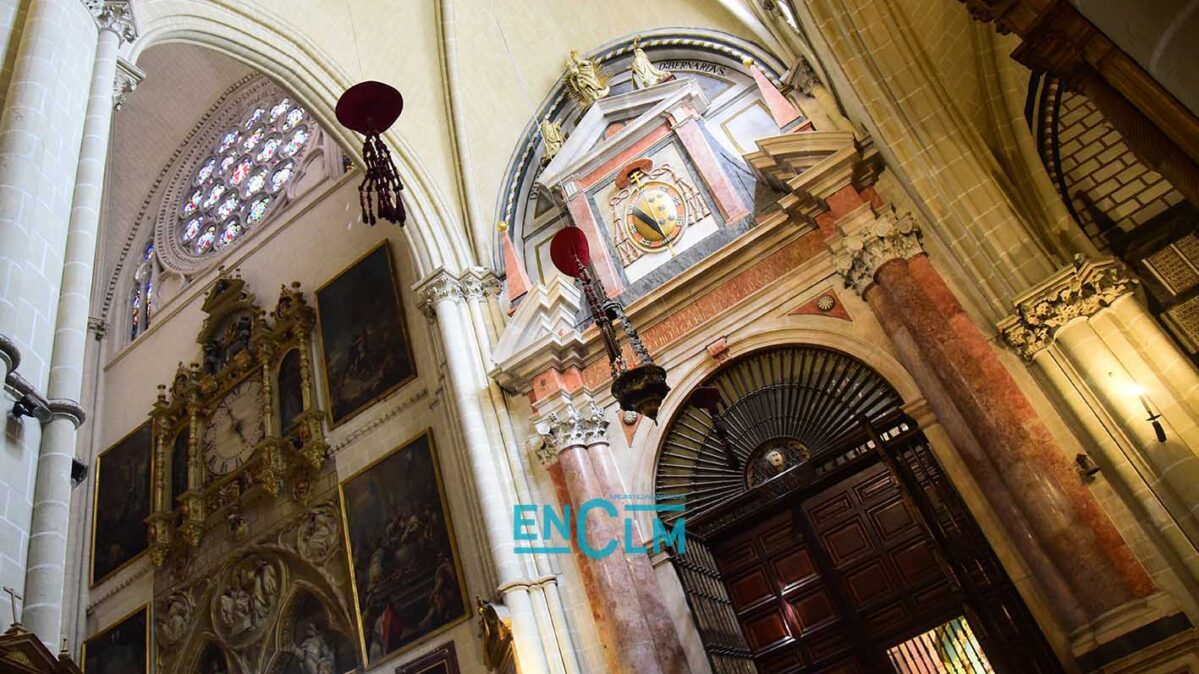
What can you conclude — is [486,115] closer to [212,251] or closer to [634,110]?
[634,110]

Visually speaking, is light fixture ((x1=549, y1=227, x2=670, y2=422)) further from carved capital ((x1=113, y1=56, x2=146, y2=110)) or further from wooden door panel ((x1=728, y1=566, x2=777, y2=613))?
carved capital ((x1=113, y1=56, x2=146, y2=110))

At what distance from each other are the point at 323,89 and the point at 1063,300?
8.11 m

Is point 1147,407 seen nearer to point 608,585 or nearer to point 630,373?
point 630,373

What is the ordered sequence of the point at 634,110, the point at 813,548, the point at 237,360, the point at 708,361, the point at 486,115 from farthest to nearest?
the point at 237,360 < the point at 486,115 < the point at 634,110 < the point at 708,361 < the point at 813,548

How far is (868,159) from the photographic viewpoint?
708cm

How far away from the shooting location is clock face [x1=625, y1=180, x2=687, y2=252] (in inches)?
333

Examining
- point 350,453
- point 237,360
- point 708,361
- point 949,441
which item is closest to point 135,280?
point 237,360

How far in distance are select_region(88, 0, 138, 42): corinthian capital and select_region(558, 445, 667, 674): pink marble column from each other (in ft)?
15.9

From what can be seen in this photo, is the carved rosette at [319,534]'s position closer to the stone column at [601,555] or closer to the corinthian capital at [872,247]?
the stone column at [601,555]

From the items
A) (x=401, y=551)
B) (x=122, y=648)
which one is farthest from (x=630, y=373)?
(x=122, y=648)

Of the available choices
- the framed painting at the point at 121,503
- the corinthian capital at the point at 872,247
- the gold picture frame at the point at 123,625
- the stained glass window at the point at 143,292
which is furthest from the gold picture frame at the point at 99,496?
the corinthian capital at the point at 872,247

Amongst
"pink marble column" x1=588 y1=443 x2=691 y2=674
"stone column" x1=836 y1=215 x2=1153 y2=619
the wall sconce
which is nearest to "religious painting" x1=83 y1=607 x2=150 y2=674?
"pink marble column" x1=588 y1=443 x2=691 y2=674

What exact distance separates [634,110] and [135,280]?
993 centimetres

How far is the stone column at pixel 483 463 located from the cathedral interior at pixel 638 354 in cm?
4
